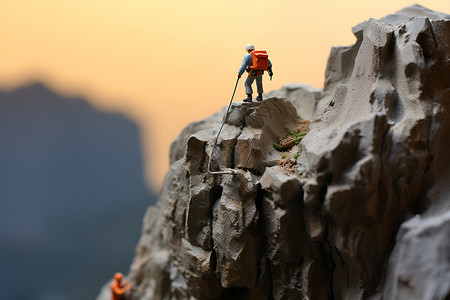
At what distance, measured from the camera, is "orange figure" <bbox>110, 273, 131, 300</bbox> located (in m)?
8.37

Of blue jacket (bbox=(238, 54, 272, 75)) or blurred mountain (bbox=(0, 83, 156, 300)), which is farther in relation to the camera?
blurred mountain (bbox=(0, 83, 156, 300))

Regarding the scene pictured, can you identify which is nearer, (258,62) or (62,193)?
(258,62)

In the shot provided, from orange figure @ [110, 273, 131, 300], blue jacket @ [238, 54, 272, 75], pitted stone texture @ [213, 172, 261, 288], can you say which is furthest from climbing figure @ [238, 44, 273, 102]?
orange figure @ [110, 273, 131, 300]

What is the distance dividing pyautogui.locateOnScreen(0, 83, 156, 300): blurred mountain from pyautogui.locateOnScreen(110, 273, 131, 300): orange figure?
481 centimetres

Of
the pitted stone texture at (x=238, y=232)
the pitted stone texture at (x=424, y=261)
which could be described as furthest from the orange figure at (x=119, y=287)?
the pitted stone texture at (x=424, y=261)

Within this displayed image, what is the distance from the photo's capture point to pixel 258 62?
211 inches

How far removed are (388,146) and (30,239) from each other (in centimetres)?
1293

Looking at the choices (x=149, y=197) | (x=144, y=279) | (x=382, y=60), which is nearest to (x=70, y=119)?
(x=149, y=197)

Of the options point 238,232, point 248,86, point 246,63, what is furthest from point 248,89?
point 238,232

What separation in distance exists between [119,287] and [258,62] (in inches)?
264

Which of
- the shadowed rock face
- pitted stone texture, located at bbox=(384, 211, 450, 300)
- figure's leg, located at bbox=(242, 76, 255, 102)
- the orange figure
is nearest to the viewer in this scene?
pitted stone texture, located at bbox=(384, 211, 450, 300)

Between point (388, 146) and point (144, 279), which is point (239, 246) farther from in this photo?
point (144, 279)

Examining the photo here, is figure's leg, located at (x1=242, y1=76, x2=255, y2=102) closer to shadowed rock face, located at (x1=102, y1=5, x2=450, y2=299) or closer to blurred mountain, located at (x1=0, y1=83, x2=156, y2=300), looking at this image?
shadowed rock face, located at (x1=102, y1=5, x2=450, y2=299)

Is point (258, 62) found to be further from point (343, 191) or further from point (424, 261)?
point (424, 261)
